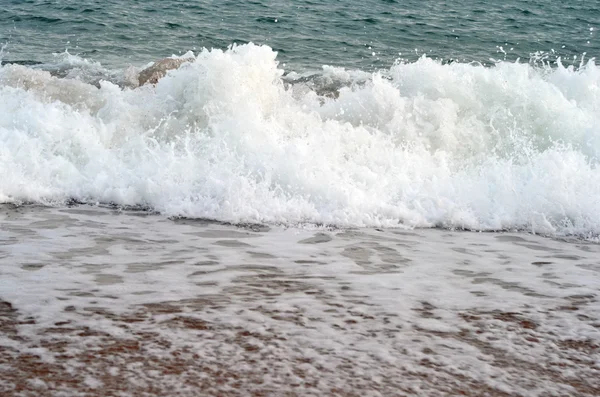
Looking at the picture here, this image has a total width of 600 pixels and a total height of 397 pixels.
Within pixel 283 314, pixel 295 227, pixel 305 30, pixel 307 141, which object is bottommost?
pixel 295 227

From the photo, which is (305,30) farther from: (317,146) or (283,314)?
(283,314)

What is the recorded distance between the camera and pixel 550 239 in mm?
6270

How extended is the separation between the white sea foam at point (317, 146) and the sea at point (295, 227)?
0.08 ft

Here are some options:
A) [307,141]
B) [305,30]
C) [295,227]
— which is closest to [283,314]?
[295,227]

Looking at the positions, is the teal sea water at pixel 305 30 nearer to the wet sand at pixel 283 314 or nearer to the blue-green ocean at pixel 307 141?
the blue-green ocean at pixel 307 141

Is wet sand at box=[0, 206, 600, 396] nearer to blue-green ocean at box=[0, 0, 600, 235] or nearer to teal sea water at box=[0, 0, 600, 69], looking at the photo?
blue-green ocean at box=[0, 0, 600, 235]

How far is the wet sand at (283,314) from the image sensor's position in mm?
3170

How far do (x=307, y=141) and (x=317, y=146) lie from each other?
0.41 ft

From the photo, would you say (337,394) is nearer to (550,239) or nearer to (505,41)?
(550,239)

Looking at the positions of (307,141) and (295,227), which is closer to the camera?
(295,227)

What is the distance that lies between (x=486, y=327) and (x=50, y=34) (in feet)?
39.1

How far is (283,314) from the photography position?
3.87 meters

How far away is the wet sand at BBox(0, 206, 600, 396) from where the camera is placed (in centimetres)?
317

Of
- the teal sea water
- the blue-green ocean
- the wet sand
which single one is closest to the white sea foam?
the blue-green ocean
